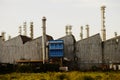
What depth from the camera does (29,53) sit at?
52875 millimetres

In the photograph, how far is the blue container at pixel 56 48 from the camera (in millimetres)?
49031

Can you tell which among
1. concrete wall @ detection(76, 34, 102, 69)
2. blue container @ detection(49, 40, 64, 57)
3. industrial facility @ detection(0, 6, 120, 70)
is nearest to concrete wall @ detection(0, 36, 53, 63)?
industrial facility @ detection(0, 6, 120, 70)

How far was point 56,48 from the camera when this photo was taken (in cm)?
4909

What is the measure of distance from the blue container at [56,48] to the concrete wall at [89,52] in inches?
150

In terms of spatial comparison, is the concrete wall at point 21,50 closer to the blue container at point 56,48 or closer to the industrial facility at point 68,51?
the industrial facility at point 68,51

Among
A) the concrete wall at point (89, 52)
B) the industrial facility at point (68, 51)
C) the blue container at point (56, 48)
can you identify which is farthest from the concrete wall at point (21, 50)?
the concrete wall at point (89, 52)

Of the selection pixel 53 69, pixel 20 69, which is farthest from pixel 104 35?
pixel 20 69

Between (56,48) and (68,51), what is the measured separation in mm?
3411

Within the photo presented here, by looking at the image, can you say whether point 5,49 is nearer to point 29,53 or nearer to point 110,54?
point 29,53

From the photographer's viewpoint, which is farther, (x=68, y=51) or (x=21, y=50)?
(x=21, y=50)

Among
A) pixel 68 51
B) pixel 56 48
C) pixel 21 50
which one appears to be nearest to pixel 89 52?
pixel 68 51

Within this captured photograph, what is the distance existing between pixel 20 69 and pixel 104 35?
2018cm

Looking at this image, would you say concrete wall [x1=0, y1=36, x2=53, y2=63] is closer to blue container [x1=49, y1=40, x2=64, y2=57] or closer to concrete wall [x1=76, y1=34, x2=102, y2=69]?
blue container [x1=49, y1=40, x2=64, y2=57]

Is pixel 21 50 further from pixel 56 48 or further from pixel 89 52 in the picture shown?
pixel 89 52
